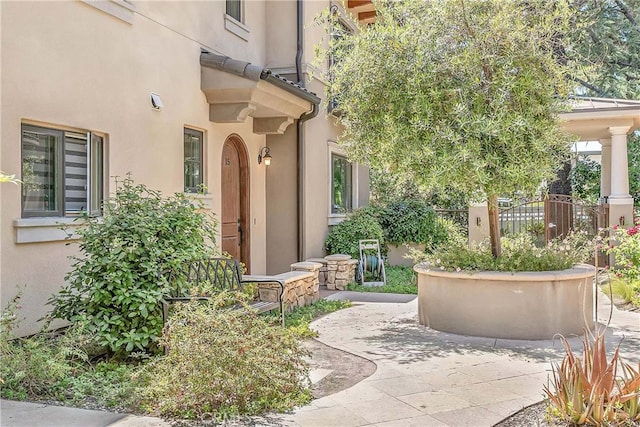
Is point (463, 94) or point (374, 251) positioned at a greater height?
point (463, 94)

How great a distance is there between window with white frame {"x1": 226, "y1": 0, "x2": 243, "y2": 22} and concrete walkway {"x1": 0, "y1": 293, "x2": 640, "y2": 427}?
226 inches

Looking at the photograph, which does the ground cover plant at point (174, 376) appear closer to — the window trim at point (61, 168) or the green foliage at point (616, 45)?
the window trim at point (61, 168)

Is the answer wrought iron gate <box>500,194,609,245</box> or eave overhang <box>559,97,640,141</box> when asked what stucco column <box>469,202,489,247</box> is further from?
eave overhang <box>559,97,640,141</box>

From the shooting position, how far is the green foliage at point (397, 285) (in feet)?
35.4

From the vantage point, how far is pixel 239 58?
1007 centimetres

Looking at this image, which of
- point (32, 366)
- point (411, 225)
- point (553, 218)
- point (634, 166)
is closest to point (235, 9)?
point (411, 225)

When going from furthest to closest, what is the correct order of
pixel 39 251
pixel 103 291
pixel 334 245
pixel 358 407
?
pixel 334 245 < pixel 39 251 < pixel 103 291 < pixel 358 407

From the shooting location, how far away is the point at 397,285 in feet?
37.1

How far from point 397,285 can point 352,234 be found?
1693mm

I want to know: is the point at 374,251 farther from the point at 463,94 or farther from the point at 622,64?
the point at 622,64

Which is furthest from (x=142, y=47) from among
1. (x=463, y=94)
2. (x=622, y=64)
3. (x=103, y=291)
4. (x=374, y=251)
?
(x=622, y=64)

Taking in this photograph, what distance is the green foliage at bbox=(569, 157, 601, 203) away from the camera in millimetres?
19109

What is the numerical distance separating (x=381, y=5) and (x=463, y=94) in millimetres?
1890

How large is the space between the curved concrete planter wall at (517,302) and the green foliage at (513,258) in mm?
184
